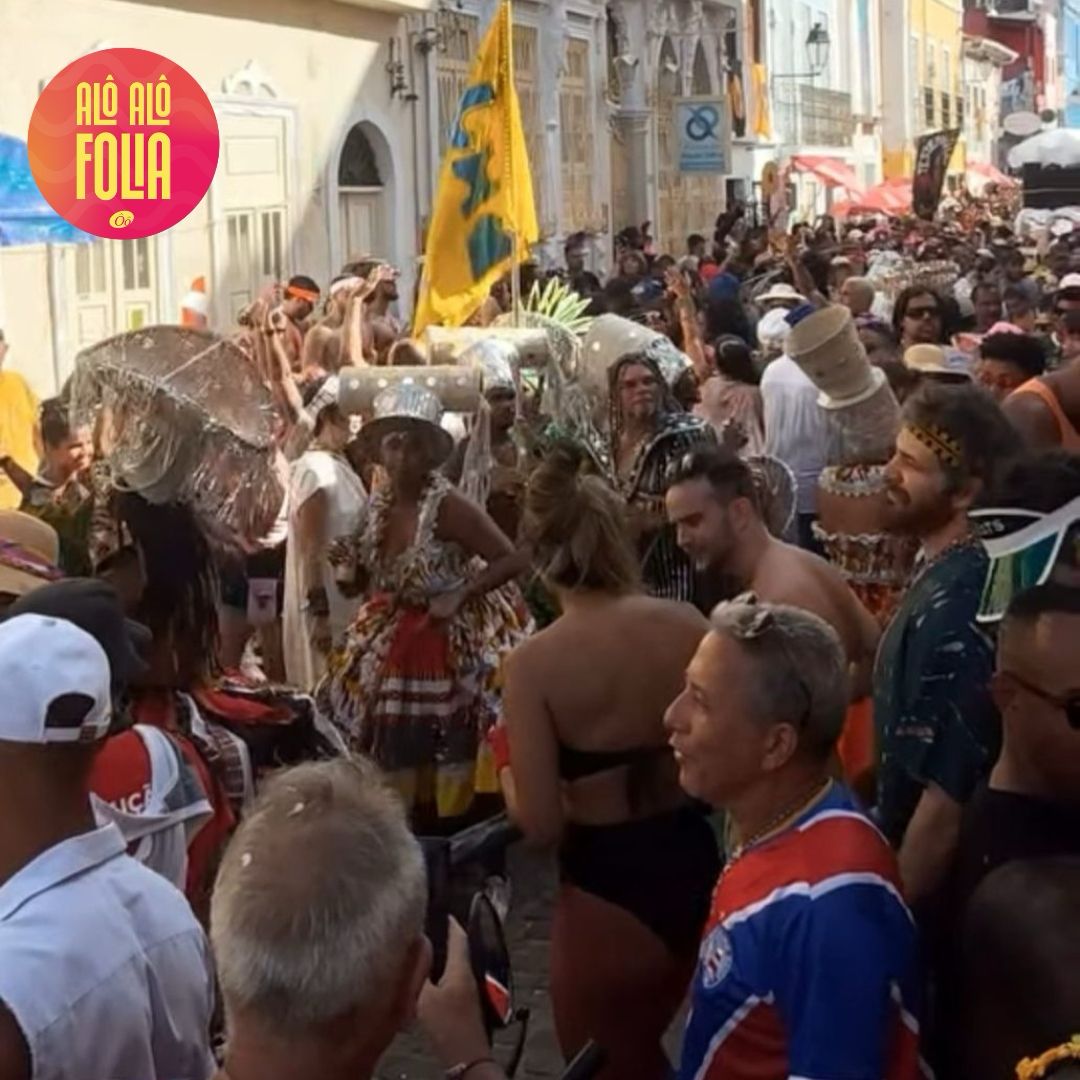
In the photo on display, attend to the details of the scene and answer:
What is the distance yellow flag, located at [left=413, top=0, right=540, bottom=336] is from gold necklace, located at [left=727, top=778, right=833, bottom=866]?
7250 mm

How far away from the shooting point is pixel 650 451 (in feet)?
23.0

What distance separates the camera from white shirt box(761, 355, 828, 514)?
8.63 meters

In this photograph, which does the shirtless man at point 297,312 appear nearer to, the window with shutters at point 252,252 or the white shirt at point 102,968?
the window with shutters at point 252,252

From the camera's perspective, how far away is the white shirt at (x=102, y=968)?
2.44 m

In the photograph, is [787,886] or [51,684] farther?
[787,886]

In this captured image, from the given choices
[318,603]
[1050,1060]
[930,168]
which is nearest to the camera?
[1050,1060]

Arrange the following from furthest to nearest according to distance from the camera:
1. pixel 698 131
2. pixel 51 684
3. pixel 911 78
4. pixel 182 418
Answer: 1. pixel 911 78
2. pixel 698 131
3. pixel 182 418
4. pixel 51 684

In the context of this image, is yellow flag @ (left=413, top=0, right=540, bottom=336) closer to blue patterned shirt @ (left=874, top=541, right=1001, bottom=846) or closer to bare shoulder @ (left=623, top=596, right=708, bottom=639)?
bare shoulder @ (left=623, top=596, right=708, bottom=639)

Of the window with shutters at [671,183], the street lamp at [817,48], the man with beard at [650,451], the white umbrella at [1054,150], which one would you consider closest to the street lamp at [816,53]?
the street lamp at [817,48]

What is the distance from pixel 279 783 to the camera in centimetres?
234

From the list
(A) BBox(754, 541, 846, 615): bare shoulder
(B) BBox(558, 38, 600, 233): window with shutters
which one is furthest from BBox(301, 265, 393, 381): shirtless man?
(B) BBox(558, 38, 600, 233): window with shutters

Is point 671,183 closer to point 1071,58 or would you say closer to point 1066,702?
point 1066,702

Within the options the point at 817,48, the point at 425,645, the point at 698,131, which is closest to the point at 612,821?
the point at 425,645

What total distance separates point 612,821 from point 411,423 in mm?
2572
